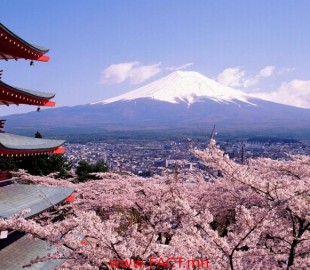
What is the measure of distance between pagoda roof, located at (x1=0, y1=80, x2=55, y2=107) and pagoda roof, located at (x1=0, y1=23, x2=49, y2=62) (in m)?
0.83

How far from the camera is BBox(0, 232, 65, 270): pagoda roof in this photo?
22.9 feet

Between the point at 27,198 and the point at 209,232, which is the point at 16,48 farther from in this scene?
the point at 209,232

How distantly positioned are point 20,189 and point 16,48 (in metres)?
3.10

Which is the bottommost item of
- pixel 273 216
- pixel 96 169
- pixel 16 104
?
pixel 96 169

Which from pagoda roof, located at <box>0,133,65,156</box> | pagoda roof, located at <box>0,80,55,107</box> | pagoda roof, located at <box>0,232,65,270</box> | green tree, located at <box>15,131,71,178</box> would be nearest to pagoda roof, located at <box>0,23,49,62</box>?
pagoda roof, located at <box>0,80,55,107</box>

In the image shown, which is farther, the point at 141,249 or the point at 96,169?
the point at 96,169

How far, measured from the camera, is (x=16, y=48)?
841 centimetres

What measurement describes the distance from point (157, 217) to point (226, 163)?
4.13ft

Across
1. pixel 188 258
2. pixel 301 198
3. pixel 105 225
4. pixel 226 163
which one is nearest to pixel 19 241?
pixel 105 225

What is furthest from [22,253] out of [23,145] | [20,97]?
[20,97]

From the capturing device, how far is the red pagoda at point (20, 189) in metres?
7.30

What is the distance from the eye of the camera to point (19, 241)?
7938 mm

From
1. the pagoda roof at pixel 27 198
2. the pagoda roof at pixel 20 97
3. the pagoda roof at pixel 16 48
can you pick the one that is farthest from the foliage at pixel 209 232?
the pagoda roof at pixel 16 48

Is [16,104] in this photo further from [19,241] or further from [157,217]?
[157,217]
